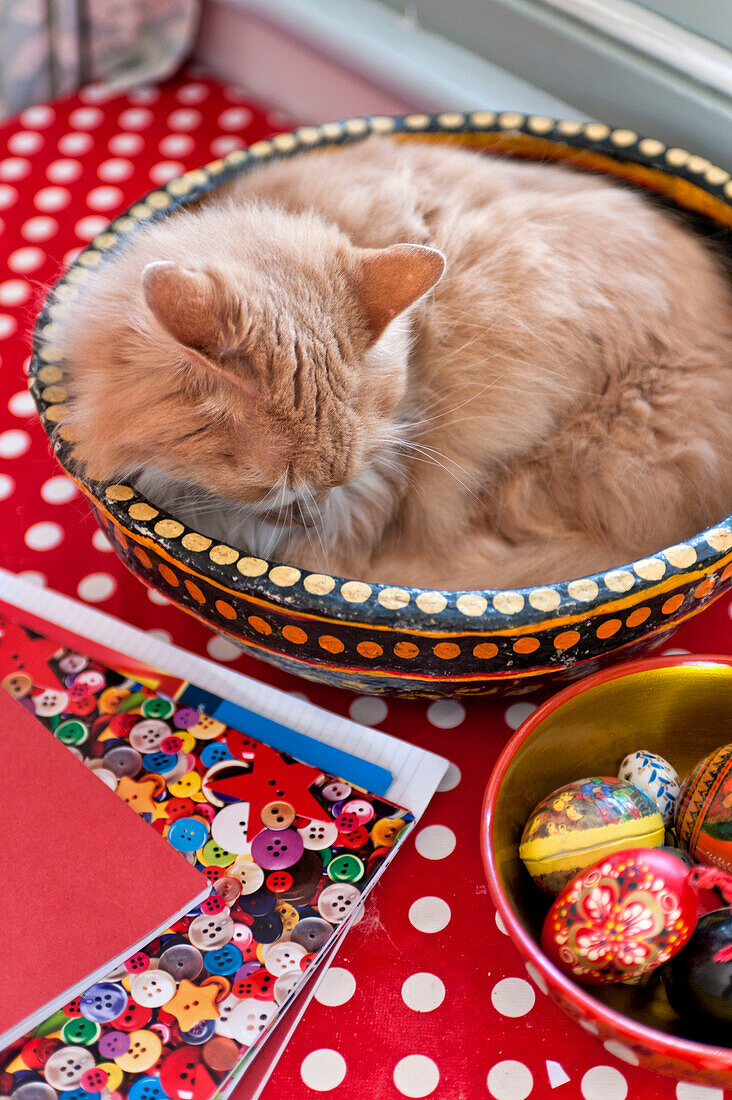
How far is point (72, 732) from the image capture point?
0.88 metres

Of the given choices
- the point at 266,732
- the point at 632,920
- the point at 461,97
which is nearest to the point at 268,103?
the point at 461,97

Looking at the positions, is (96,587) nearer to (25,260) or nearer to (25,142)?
(25,260)

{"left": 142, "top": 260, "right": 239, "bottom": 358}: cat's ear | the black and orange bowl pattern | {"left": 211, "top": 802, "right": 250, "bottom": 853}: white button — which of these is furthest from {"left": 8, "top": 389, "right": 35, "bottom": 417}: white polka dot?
{"left": 211, "top": 802, "right": 250, "bottom": 853}: white button

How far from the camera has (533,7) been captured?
1337mm

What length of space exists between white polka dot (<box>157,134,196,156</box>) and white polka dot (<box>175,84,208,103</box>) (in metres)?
0.13

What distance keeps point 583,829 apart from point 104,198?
1238 mm

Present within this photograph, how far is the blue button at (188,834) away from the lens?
80 cm

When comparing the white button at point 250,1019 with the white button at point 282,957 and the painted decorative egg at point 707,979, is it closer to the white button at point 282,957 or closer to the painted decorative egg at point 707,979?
the white button at point 282,957

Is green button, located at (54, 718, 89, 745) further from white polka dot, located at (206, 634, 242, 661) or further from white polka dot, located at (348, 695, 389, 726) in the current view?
white polka dot, located at (348, 695, 389, 726)

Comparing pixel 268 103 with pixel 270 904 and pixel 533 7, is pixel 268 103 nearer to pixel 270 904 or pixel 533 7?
pixel 533 7

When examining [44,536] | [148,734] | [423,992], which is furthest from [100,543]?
[423,992]

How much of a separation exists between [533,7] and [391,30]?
0.25 meters

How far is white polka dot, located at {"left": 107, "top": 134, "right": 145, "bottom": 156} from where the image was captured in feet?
5.01

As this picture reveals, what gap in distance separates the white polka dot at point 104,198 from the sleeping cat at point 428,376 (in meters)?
0.46
